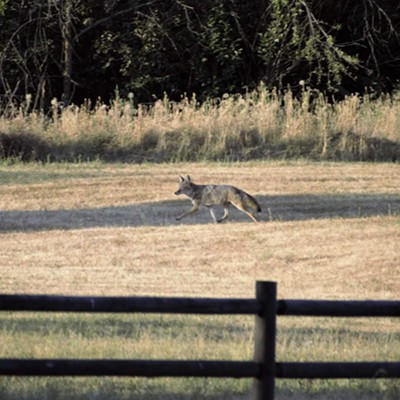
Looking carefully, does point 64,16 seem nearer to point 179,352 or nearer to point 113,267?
point 113,267

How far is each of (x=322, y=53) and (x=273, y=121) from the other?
18.8 feet

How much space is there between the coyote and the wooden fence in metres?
12.3

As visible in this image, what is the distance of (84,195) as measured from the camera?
22.6m

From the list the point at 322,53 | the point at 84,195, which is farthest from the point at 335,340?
the point at 322,53

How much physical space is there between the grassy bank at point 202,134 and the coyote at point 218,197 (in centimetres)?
622

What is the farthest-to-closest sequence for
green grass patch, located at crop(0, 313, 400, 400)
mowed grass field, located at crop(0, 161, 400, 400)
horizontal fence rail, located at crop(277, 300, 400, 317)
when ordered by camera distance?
mowed grass field, located at crop(0, 161, 400, 400) < green grass patch, located at crop(0, 313, 400, 400) < horizontal fence rail, located at crop(277, 300, 400, 317)

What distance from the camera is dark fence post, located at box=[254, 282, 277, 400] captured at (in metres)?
7.04

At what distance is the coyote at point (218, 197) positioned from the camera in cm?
1965

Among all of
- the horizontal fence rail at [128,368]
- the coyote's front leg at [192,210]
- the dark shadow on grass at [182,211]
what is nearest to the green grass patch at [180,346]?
the horizontal fence rail at [128,368]

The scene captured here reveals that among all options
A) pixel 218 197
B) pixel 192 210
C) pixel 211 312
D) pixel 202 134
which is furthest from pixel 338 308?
pixel 202 134

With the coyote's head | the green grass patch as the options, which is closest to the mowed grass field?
the green grass patch

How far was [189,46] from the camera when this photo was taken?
33750mm

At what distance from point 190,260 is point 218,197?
98.8 inches

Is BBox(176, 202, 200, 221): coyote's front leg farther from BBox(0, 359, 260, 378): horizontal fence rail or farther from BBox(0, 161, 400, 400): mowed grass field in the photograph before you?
BBox(0, 359, 260, 378): horizontal fence rail
